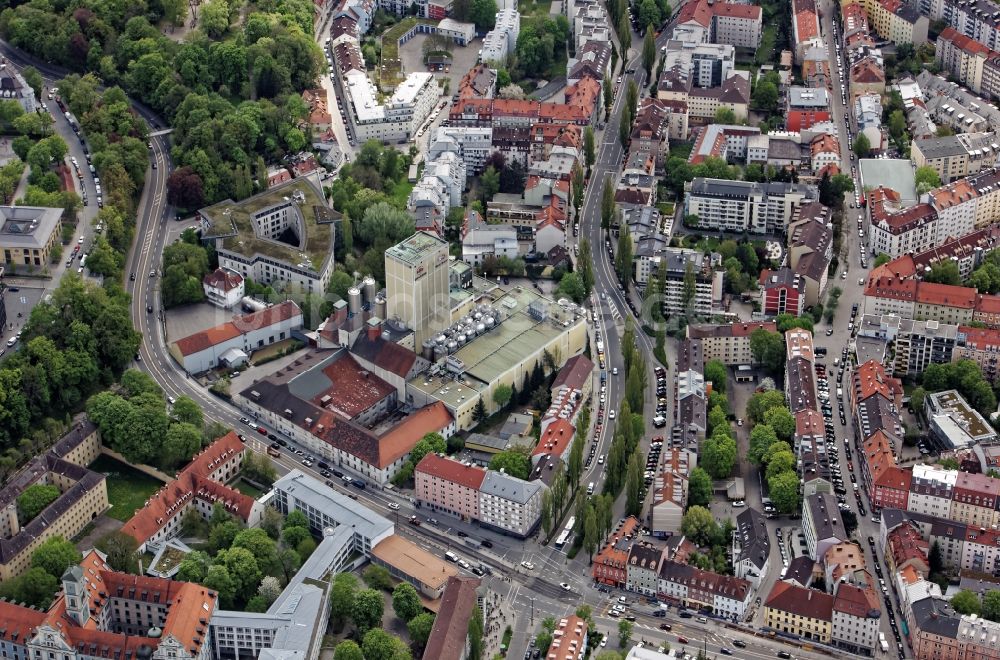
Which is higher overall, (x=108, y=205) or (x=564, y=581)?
(x=108, y=205)

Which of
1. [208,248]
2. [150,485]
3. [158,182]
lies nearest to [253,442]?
[150,485]

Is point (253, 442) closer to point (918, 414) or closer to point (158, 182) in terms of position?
point (158, 182)

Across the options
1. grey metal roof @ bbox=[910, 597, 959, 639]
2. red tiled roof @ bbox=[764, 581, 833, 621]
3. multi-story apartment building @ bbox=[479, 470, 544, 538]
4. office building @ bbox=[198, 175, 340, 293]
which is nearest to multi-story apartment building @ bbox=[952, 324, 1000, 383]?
grey metal roof @ bbox=[910, 597, 959, 639]

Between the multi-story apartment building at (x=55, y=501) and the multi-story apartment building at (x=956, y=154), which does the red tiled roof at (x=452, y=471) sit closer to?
the multi-story apartment building at (x=55, y=501)

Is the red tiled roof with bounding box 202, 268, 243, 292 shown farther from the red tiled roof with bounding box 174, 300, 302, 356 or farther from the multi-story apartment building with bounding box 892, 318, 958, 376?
the multi-story apartment building with bounding box 892, 318, 958, 376

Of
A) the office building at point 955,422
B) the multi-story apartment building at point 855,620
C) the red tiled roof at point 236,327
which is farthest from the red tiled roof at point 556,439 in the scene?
the office building at point 955,422
